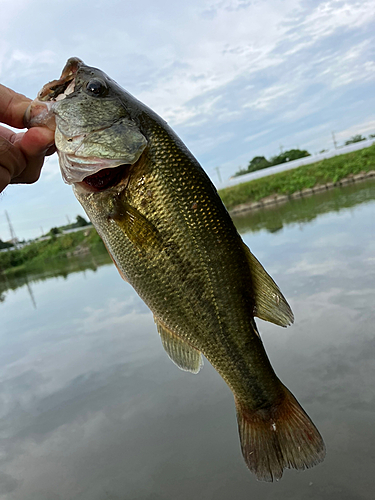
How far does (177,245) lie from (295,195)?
2767cm

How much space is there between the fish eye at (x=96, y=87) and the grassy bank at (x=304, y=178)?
88.8 feet

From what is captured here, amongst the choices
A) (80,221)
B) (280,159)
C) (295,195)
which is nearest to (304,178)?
(295,195)

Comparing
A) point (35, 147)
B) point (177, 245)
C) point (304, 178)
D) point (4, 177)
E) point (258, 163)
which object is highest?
point (258, 163)

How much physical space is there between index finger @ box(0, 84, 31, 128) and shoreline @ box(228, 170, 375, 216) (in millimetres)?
25775

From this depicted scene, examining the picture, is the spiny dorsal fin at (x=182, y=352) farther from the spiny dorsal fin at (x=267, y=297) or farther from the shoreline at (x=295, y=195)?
the shoreline at (x=295, y=195)

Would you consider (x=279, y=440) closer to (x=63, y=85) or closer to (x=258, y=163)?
(x=63, y=85)

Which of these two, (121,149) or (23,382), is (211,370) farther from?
(121,149)

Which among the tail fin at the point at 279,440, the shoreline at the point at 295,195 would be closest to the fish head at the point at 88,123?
the tail fin at the point at 279,440

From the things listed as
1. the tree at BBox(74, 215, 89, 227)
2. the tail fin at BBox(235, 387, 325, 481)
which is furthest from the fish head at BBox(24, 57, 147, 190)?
the tree at BBox(74, 215, 89, 227)

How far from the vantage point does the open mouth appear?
1.88 meters

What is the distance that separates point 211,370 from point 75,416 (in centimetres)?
214

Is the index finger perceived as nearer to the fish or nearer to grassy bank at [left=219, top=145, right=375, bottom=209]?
the fish

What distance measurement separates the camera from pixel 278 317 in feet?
6.48

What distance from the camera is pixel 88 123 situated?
188cm
